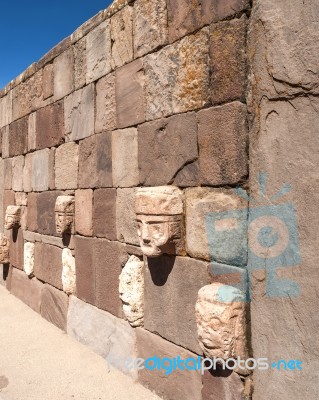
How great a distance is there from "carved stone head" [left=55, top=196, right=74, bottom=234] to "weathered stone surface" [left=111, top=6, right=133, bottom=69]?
1.47 metres

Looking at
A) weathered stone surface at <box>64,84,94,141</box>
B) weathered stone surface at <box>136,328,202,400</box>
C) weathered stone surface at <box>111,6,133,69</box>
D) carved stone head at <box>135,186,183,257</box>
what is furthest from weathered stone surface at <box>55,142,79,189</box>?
weathered stone surface at <box>136,328,202,400</box>

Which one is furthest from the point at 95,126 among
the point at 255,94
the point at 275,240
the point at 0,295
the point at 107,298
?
the point at 0,295

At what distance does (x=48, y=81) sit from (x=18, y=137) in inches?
50.0

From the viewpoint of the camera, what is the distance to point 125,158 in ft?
11.1

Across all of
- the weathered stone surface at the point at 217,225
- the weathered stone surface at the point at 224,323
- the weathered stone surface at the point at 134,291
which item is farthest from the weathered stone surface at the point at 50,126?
the weathered stone surface at the point at 224,323

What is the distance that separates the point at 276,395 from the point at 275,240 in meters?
0.87

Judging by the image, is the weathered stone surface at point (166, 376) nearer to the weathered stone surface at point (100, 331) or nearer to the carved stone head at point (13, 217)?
the weathered stone surface at point (100, 331)

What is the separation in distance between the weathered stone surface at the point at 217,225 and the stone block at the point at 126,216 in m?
0.70

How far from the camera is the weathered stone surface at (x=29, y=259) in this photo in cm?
521

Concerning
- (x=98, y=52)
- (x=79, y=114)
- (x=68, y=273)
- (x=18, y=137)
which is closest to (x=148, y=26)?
(x=98, y=52)

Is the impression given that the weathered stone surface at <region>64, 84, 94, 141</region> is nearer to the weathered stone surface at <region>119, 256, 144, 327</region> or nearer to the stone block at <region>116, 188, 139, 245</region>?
the stone block at <region>116, 188, 139, 245</region>

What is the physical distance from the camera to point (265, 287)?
2240mm

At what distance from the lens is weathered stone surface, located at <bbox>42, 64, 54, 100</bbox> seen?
4742 mm

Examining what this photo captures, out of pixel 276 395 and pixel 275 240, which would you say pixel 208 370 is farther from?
pixel 275 240
